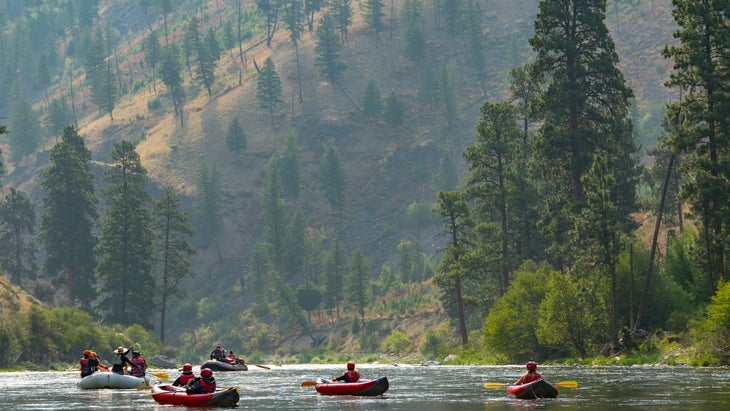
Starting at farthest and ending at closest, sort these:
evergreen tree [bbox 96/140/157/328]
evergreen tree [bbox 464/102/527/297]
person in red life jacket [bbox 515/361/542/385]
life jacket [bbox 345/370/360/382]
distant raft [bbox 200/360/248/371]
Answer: evergreen tree [bbox 96/140/157/328]
evergreen tree [bbox 464/102/527/297]
distant raft [bbox 200/360/248/371]
life jacket [bbox 345/370/360/382]
person in red life jacket [bbox 515/361/542/385]

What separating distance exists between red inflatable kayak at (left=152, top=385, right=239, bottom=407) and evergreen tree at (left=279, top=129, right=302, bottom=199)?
491ft

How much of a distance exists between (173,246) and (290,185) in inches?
2948

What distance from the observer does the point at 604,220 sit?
69.1 meters

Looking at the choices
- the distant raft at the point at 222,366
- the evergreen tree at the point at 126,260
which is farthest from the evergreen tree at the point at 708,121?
the evergreen tree at the point at 126,260

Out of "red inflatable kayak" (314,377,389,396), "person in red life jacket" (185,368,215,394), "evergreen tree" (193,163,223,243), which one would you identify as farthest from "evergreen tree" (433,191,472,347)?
"evergreen tree" (193,163,223,243)

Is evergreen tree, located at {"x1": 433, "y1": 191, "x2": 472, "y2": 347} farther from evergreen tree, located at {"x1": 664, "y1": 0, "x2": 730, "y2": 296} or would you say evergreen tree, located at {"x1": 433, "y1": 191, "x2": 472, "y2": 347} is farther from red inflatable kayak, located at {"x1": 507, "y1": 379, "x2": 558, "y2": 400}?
red inflatable kayak, located at {"x1": 507, "y1": 379, "x2": 558, "y2": 400}

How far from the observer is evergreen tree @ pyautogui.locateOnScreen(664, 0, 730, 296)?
63.5 m

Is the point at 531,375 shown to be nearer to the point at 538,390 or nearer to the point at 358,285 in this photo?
the point at 538,390

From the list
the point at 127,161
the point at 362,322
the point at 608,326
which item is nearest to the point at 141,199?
the point at 127,161

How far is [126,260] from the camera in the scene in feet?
376

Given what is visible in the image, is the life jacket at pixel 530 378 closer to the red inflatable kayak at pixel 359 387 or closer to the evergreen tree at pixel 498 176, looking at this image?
the red inflatable kayak at pixel 359 387

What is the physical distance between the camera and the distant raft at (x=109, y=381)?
55.6 metres

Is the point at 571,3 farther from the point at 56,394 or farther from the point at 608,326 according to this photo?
the point at 56,394

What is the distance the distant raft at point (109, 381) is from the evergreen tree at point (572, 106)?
38428mm
